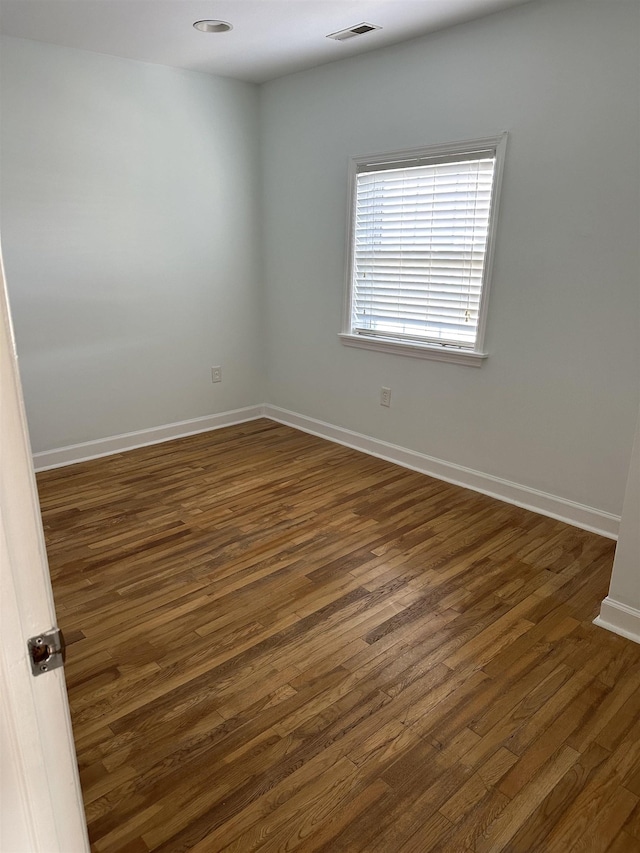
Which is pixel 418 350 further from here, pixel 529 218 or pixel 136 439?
pixel 136 439

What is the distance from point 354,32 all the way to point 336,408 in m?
2.31

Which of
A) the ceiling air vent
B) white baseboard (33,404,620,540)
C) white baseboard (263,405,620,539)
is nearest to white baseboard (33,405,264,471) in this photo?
white baseboard (33,404,620,540)

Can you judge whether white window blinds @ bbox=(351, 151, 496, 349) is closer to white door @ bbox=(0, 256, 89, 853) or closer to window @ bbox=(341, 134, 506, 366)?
window @ bbox=(341, 134, 506, 366)

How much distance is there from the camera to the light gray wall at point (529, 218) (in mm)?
2621

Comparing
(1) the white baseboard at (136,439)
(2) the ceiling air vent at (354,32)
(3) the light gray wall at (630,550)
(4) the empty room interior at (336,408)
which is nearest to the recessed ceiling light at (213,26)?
(4) the empty room interior at (336,408)

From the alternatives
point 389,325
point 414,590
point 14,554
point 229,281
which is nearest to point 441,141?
point 389,325

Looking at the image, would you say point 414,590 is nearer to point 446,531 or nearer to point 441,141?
point 446,531

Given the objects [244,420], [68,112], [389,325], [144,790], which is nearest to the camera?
[144,790]

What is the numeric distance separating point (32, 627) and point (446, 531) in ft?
8.19

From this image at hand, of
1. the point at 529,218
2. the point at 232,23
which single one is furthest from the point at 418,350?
the point at 232,23

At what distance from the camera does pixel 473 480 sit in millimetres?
3469

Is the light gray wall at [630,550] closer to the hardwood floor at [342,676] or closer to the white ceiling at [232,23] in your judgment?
the hardwood floor at [342,676]

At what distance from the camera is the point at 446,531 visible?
2975 mm

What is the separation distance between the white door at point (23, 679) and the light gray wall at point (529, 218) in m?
2.71
